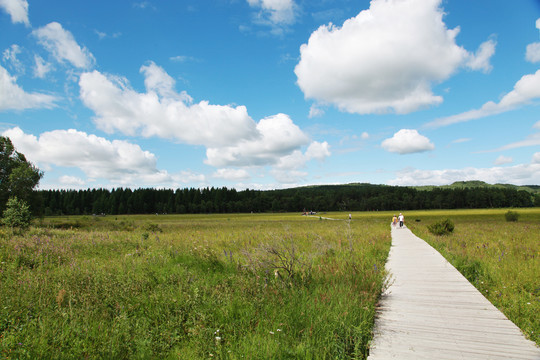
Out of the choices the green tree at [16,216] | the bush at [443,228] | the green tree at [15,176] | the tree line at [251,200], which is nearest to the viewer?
the green tree at [16,216]

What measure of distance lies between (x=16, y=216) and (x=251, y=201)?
13629 cm

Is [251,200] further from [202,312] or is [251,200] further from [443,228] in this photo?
Result: [202,312]

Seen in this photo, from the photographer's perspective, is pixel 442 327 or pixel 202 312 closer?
pixel 442 327

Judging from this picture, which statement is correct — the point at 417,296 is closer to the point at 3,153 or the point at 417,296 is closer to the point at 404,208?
the point at 3,153

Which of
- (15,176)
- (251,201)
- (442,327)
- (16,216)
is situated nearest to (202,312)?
(442,327)

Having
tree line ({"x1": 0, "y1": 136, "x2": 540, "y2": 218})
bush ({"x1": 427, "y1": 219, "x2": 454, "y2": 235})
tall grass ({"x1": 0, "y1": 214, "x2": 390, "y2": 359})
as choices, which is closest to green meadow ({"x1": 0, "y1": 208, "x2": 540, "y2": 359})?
tall grass ({"x1": 0, "y1": 214, "x2": 390, "y2": 359})

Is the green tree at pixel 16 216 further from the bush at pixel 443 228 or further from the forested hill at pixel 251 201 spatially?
the forested hill at pixel 251 201

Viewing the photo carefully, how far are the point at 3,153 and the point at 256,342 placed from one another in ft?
178

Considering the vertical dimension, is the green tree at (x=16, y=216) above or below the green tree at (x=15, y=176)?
below

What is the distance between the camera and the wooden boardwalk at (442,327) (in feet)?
11.7

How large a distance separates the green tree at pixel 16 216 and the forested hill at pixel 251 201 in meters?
128

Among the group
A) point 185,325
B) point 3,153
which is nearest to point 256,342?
point 185,325

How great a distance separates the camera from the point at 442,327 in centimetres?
430

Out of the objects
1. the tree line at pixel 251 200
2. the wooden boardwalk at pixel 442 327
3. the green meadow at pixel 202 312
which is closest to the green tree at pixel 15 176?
the green meadow at pixel 202 312
